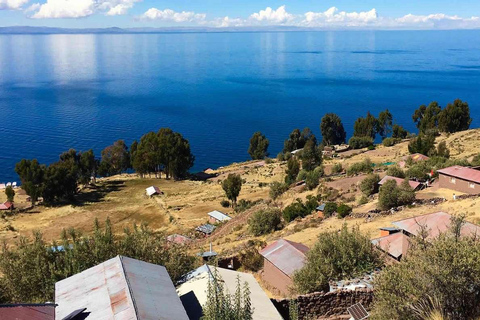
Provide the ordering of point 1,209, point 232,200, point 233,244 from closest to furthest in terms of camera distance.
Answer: point 233,244 < point 232,200 < point 1,209

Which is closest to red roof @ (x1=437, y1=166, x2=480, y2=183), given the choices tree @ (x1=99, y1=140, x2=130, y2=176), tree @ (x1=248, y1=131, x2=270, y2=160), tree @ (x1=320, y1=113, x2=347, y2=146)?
tree @ (x1=248, y1=131, x2=270, y2=160)

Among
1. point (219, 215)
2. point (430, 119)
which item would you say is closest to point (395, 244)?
point (219, 215)

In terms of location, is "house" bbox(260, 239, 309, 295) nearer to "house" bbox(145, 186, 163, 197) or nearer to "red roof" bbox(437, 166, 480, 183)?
"red roof" bbox(437, 166, 480, 183)

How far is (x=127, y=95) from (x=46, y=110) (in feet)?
91.4

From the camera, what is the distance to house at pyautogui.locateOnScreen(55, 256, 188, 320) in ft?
→ 35.3

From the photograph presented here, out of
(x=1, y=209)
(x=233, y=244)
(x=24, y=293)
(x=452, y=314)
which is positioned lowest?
(x=1, y=209)

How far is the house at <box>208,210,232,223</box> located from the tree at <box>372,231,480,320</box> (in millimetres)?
25589

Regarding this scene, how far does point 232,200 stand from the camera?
41.0 meters

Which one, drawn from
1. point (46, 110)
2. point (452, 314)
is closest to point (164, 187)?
point (452, 314)

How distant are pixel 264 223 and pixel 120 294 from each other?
17.3m

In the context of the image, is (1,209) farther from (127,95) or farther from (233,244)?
(127,95)

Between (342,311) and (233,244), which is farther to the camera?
(233,244)

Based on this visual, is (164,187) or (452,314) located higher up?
(452,314)

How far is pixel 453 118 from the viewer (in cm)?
6309
